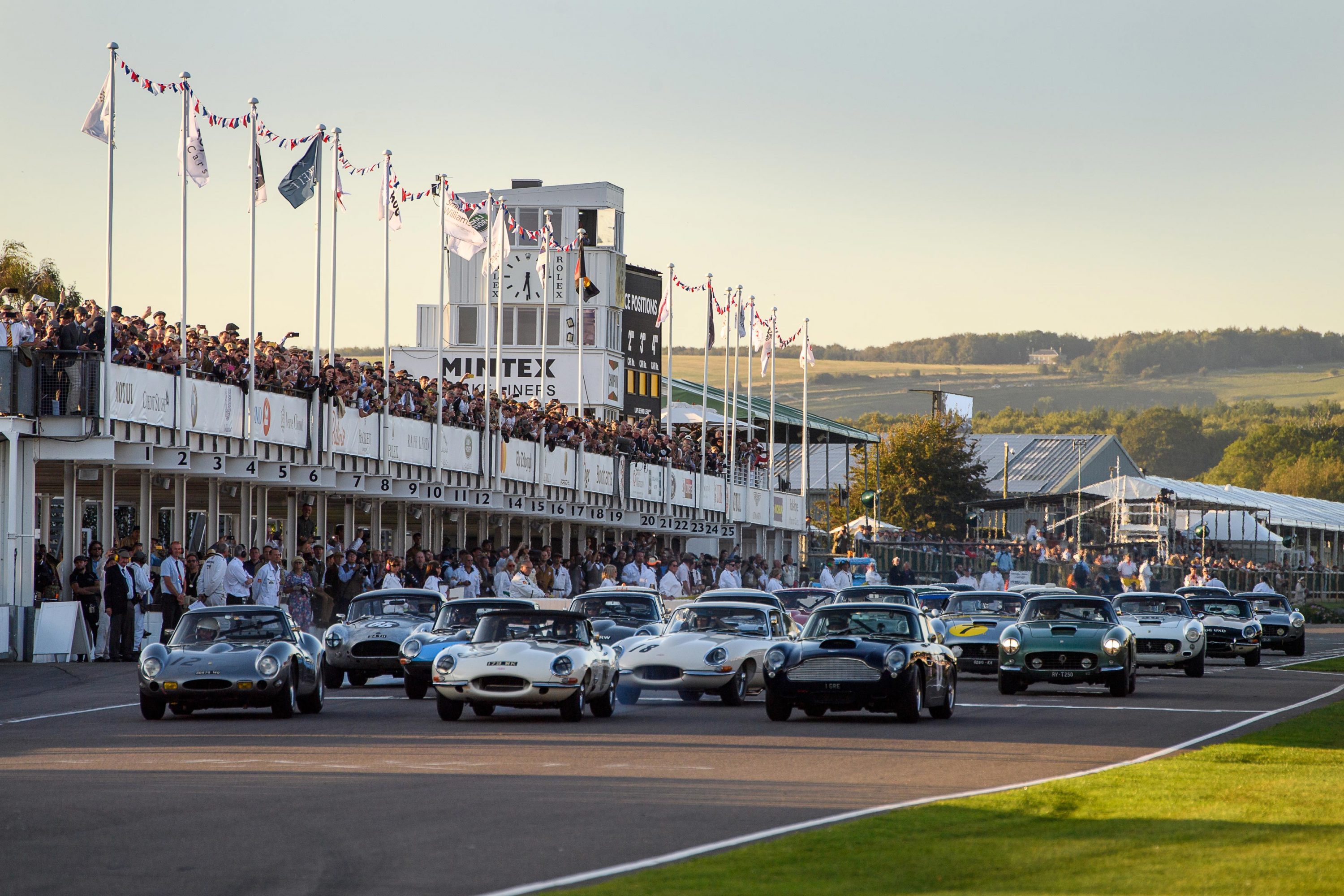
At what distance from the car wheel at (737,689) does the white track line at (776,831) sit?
6684mm

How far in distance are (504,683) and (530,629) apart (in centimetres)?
97

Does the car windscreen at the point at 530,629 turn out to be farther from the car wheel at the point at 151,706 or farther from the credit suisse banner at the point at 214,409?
the credit suisse banner at the point at 214,409

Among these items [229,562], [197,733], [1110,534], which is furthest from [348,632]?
[1110,534]

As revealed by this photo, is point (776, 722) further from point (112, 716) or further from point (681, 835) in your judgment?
point (681, 835)

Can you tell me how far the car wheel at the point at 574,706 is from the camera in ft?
65.1

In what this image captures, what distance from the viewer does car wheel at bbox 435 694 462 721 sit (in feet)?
64.8

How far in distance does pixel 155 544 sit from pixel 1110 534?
212ft

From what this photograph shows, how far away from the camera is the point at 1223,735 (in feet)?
61.3

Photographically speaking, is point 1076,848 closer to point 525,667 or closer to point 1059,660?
point 525,667

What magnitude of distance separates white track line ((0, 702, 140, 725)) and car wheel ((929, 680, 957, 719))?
9.36m

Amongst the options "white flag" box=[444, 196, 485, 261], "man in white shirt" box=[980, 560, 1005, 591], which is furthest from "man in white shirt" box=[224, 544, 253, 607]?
"man in white shirt" box=[980, 560, 1005, 591]

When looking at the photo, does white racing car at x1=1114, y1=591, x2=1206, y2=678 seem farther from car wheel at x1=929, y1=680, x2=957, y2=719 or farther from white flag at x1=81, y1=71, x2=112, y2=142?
white flag at x1=81, y1=71, x2=112, y2=142

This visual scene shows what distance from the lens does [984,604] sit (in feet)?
103

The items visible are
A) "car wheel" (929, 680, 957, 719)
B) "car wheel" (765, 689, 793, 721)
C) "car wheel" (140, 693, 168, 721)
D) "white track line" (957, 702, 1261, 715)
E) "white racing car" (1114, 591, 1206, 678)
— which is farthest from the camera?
"white racing car" (1114, 591, 1206, 678)
